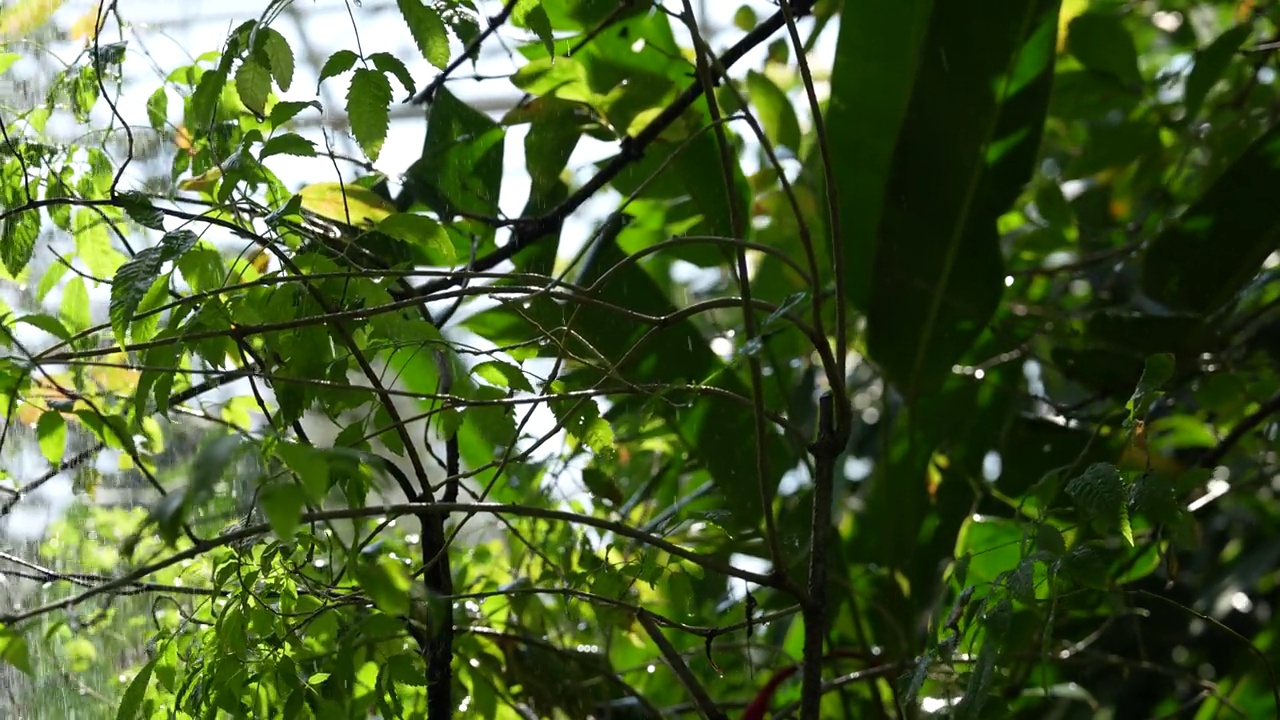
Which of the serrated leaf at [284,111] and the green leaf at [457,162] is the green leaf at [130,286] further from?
the green leaf at [457,162]

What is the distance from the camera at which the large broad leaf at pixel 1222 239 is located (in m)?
0.91

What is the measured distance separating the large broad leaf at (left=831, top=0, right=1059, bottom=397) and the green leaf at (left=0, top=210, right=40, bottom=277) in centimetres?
64

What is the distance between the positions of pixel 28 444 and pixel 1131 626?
119cm

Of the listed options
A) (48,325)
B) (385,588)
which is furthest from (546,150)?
(385,588)

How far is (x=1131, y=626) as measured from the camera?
1283 mm

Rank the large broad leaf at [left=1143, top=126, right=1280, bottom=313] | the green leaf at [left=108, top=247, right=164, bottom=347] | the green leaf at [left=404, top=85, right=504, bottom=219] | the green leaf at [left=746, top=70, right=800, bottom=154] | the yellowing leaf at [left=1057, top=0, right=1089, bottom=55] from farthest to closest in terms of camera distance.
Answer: the yellowing leaf at [left=1057, top=0, right=1089, bottom=55], the green leaf at [left=746, top=70, right=800, bottom=154], the large broad leaf at [left=1143, top=126, right=1280, bottom=313], the green leaf at [left=404, top=85, right=504, bottom=219], the green leaf at [left=108, top=247, right=164, bottom=347]

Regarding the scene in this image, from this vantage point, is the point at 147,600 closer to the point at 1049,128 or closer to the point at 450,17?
the point at 450,17

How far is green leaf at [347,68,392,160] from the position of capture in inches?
19.8

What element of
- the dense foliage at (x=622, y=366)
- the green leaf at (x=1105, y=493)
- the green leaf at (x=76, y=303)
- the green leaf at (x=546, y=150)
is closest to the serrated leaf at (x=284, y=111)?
the dense foliage at (x=622, y=366)

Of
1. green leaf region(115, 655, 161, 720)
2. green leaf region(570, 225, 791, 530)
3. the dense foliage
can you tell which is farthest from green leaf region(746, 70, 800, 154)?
green leaf region(115, 655, 161, 720)

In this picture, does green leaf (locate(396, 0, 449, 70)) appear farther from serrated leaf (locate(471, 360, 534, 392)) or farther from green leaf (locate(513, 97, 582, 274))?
green leaf (locate(513, 97, 582, 274))

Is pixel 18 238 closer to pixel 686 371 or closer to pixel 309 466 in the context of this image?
pixel 309 466

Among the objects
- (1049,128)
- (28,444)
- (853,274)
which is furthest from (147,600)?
(1049,128)

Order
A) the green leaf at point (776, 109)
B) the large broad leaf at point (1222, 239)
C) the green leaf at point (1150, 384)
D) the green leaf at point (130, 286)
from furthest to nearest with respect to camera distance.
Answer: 1. the green leaf at point (776, 109)
2. the large broad leaf at point (1222, 239)
3. the green leaf at point (1150, 384)
4. the green leaf at point (130, 286)
